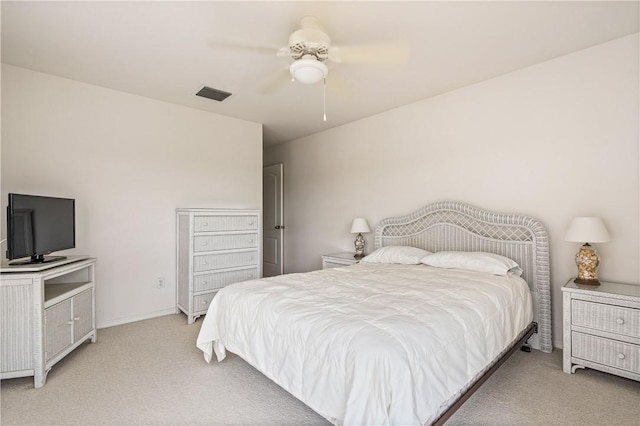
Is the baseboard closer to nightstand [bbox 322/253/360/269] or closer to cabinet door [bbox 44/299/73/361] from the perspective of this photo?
cabinet door [bbox 44/299/73/361]

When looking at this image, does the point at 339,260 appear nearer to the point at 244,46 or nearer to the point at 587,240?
the point at 587,240

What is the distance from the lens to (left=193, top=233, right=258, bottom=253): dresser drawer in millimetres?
3650

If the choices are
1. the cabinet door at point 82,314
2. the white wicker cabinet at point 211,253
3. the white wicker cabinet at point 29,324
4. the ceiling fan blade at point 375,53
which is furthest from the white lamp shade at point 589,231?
the cabinet door at point 82,314

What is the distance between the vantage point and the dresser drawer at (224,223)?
3643 mm

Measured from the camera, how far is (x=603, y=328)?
2258 mm

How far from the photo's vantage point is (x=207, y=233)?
3.70 metres

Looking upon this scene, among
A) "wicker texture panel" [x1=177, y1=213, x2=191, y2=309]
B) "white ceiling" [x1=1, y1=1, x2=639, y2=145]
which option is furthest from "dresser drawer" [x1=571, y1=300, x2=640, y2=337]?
"wicker texture panel" [x1=177, y1=213, x2=191, y2=309]

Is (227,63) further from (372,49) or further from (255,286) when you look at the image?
(255,286)

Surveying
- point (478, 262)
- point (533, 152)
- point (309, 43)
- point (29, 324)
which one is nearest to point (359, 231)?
point (478, 262)

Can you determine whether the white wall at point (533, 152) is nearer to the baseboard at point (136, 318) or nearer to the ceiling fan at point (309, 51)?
the ceiling fan at point (309, 51)

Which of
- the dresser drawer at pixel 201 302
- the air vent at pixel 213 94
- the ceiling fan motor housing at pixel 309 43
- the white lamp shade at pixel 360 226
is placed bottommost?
the dresser drawer at pixel 201 302

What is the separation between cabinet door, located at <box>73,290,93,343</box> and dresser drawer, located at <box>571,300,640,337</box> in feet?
13.1

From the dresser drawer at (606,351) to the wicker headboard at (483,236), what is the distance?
409mm

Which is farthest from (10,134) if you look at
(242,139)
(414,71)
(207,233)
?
(414,71)
